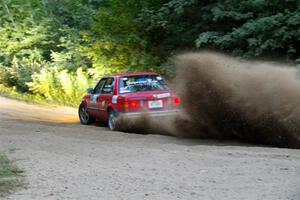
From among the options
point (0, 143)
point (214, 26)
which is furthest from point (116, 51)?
point (0, 143)

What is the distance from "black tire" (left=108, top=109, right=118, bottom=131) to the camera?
515 inches

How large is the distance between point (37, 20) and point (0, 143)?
75.4 feet

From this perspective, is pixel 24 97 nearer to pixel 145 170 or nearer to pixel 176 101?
pixel 176 101

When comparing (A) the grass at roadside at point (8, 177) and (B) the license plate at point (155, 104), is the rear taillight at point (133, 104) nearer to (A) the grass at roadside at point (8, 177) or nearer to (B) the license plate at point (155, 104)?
(B) the license plate at point (155, 104)

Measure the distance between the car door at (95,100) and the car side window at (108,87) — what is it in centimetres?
35

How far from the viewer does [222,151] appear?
28.7ft

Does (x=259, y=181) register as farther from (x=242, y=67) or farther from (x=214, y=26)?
(x=214, y=26)

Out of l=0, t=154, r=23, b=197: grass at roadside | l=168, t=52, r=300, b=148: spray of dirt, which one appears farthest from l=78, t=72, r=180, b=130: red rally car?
l=0, t=154, r=23, b=197: grass at roadside

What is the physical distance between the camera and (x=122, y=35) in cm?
1989

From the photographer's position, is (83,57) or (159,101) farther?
(83,57)

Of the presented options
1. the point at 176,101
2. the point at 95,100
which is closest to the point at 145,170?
the point at 176,101

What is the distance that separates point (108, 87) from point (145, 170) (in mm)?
6895

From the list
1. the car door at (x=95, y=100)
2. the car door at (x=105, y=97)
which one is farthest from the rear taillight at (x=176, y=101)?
the car door at (x=95, y=100)

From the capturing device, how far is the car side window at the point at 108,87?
44.8ft
